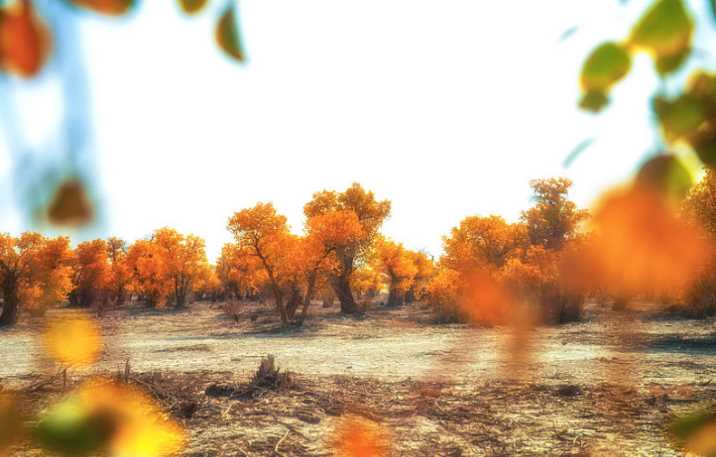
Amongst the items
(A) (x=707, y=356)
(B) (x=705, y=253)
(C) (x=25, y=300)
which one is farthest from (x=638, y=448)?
(C) (x=25, y=300)

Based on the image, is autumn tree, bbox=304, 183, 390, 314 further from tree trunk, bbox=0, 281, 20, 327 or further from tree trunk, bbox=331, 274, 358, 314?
tree trunk, bbox=0, 281, 20, 327

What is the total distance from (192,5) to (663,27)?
629 mm

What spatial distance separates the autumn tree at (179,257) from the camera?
1837 inches

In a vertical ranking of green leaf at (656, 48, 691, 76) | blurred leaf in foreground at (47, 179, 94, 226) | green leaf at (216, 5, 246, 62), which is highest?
green leaf at (216, 5, 246, 62)

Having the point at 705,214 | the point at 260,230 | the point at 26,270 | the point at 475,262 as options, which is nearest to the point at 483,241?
the point at 475,262

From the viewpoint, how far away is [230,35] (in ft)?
2.01

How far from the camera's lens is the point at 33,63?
1.76ft

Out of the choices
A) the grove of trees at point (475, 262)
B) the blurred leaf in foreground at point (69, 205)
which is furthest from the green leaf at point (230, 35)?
the grove of trees at point (475, 262)

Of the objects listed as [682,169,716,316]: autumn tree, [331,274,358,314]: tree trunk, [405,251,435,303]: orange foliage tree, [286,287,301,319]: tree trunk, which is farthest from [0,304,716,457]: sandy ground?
[405,251,435,303]: orange foliage tree

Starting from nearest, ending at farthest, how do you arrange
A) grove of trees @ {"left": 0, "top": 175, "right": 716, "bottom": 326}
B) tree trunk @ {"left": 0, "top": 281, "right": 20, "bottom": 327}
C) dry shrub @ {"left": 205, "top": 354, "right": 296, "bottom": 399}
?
dry shrub @ {"left": 205, "top": 354, "right": 296, "bottom": 399}, grove of trees @ {"left": 0, "top": 175, "right": 716, "bottom": 326}, tree trunk @ {"left": 0, "top": 281, "right": 20, "bottom": 327}

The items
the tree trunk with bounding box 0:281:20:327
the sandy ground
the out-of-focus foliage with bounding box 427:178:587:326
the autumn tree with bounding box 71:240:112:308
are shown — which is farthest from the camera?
the autumn tree with bounding box 71:240:112:308

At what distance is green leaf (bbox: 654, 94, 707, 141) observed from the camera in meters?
0.64

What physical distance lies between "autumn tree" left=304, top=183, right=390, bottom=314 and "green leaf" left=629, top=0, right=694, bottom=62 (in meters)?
31.7

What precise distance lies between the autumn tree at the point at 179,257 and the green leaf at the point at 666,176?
4857cm
